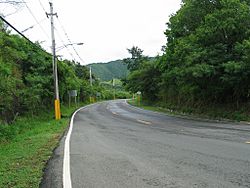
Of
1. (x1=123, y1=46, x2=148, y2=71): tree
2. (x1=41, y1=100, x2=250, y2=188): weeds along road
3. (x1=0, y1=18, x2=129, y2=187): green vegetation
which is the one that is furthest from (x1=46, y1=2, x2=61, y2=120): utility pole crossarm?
(x1=123, y1=46, x2=148, y2=71): tree

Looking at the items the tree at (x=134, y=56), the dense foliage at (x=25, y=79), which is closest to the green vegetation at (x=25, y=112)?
the dense foliage at (x=25, y=79)

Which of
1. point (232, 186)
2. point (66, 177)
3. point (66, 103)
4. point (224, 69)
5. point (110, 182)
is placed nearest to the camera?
point (232, 186)

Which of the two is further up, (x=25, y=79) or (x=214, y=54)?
(x=214, y=54)

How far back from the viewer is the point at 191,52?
23734 millimetres

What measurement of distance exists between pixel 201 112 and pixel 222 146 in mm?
19786

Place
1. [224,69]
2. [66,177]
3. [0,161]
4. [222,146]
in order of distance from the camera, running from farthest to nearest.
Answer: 1. [224,69]
2. [222,146]
3. [0,161]
4. [66,177]

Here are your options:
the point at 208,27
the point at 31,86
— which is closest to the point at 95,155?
the point at 208,27

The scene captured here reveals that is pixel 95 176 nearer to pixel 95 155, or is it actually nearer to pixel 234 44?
pixel 95 155

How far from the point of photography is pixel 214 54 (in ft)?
76.1

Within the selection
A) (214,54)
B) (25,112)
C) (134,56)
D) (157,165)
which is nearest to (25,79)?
(25,112)

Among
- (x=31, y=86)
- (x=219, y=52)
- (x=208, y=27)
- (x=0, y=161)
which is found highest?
(x=208, y=27)

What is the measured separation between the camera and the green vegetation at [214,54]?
2247cm

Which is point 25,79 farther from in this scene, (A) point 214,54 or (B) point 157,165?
(B) point 157,165

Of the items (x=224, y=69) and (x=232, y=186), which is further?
(x=224, y=69)
